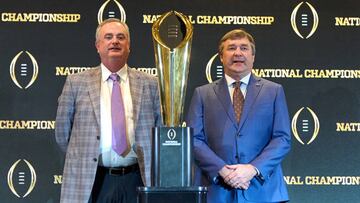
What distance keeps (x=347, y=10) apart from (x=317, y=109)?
725 millimetres

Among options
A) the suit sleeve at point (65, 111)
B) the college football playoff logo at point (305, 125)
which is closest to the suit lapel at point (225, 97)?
the suit sleeve at point (65, 111)

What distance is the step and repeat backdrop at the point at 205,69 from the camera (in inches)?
161

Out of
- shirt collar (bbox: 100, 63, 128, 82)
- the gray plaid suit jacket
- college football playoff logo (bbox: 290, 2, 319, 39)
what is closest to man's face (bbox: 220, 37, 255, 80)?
the gray plaid suit jacket

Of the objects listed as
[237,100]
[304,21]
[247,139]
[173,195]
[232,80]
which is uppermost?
[304,21]

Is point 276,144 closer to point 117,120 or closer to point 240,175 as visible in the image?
point 240,175

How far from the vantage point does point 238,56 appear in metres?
3.17

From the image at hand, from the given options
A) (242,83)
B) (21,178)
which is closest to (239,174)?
(242,83)

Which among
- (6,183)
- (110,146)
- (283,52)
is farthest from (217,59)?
(6,183)

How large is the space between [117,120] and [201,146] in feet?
1.50

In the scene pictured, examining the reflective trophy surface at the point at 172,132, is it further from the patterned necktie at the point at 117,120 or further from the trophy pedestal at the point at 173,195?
the patterned necktie at the point at 117,120

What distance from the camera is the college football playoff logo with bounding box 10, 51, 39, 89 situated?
4.09m

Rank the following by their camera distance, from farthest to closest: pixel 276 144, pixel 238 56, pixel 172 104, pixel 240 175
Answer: pixel 238 56, pixel 276 144, pixel 240 175, pixel 172 104

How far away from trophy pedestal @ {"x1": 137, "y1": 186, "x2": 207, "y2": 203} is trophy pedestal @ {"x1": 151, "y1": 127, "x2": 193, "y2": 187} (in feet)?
0.15

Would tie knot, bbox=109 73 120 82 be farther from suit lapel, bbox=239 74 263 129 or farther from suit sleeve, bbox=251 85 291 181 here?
suit sleeve, bbox=251 85 291 181
